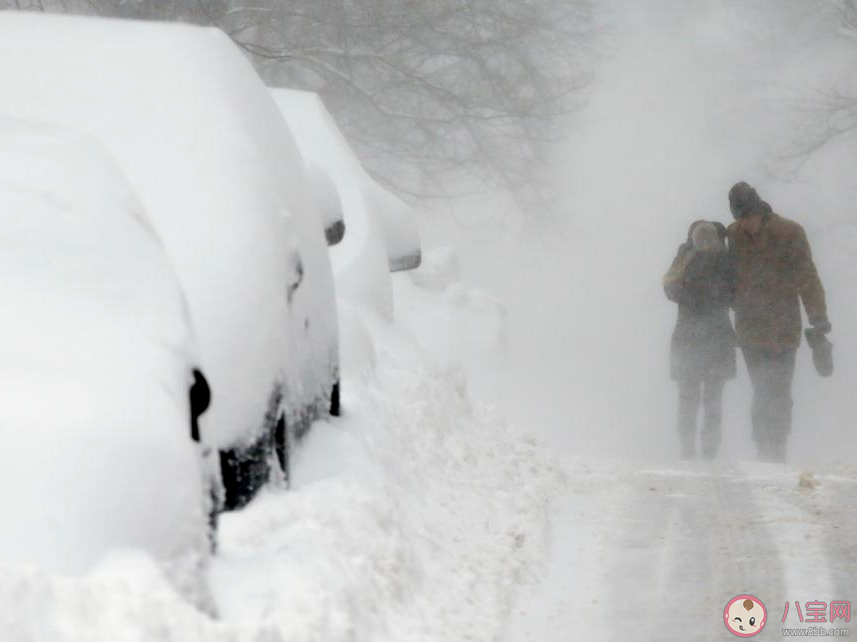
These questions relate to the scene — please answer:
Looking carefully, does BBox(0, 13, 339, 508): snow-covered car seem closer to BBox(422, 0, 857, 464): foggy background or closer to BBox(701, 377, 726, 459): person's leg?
BBox(701, 377, 726, 459): person's leg

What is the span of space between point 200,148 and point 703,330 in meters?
6.25

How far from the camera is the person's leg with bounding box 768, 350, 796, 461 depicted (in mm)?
10500

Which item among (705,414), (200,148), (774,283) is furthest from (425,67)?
(200,148)

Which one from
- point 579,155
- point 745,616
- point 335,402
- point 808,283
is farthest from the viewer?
point 579,155

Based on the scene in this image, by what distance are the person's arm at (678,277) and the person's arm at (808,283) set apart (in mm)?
762

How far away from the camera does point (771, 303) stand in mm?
10469

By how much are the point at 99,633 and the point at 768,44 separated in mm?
36164

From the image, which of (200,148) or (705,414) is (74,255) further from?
(705,414)

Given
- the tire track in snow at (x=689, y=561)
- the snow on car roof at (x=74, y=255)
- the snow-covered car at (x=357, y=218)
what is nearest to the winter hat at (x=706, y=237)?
the snow-covered car at (x=357, y=218)

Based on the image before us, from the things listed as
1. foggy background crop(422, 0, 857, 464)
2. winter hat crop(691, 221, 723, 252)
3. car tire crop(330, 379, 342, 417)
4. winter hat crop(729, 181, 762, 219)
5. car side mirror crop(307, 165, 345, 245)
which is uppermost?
car side mirror crop(307, 165, 345, 245)

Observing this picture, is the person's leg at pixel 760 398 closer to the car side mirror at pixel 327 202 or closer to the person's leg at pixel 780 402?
the person's leg at pixel 780 402

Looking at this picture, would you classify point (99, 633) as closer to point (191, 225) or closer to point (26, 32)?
point (191, 225)

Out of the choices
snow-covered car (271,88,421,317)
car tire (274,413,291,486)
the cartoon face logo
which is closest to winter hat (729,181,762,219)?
snow-covered car (271,88,421,317)

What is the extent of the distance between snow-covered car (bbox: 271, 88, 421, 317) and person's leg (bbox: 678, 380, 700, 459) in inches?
116
